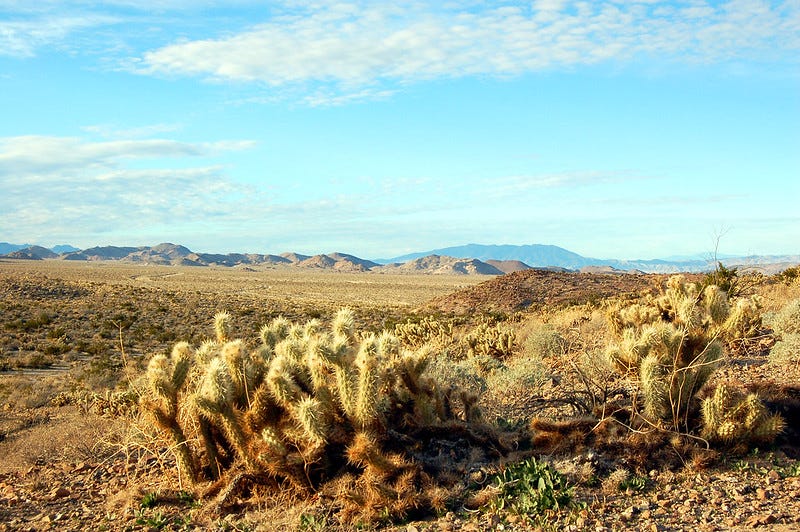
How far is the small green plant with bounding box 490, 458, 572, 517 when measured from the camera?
4.75 m

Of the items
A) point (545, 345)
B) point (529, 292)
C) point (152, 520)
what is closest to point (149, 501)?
point (152, 520)

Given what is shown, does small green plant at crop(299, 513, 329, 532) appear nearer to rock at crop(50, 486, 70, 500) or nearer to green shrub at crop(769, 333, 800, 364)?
rock at crop(50, 486, 70, 500)

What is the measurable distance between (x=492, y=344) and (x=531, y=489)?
24.5 feet

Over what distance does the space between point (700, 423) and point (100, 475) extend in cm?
581

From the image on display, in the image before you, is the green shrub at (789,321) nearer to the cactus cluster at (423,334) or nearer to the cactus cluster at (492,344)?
the cactus cluster at (492,344)

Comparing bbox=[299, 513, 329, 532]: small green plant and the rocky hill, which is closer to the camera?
bbox=[299, 513, 329, 532]: small green plant

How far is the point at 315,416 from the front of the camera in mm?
5141

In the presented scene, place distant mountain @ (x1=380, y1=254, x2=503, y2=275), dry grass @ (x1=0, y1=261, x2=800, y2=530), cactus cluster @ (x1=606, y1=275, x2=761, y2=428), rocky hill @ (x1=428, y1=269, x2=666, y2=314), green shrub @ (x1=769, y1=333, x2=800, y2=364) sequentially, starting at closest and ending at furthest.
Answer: dry grass @ (x1=0, y1=261, x2=800, y2=530) < cactus cluster @ (x1=606, y1=275, x2=761, y2=428) < green shrub @ (x1=769, y1=333, x2=800, y2=364) < rocky hill @ (x1=428, y1=269, x2=666, y2=314) < distant mountain @ (x1=380, y1=254, x2=503, y2=275)

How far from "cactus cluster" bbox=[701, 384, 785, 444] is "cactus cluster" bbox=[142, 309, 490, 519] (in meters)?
2.09

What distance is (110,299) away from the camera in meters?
38.0

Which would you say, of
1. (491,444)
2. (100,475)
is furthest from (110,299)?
(491,444)

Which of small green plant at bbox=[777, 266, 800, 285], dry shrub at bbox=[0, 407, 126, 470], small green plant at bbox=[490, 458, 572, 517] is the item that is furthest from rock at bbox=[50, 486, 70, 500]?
small green plant at bbox=[777, 266, 800, 285]

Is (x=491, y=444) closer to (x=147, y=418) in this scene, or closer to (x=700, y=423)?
(x=700, y=423)

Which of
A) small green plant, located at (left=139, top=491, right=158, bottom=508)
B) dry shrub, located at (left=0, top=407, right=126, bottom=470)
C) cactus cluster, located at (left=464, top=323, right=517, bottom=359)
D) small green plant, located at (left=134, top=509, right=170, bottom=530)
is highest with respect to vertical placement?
cactus cluster, located at (left=464, top=323, right=517, bottom=359)
